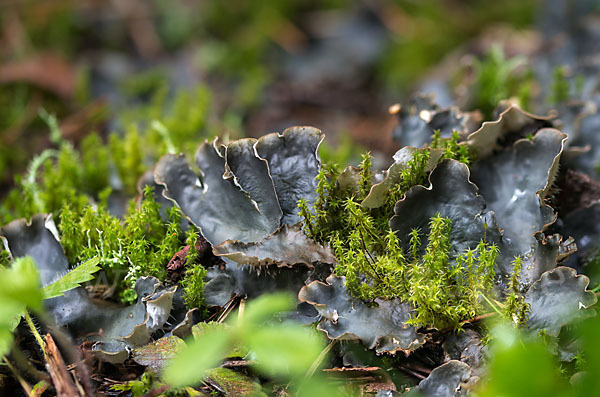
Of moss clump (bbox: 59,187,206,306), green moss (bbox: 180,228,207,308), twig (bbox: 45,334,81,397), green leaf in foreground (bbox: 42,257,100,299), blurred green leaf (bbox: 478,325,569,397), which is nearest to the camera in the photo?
blurred green leaf (bbox: 478,325,569,397)

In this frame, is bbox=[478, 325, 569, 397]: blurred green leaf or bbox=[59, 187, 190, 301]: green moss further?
bbox=[59, 187, 190, 301]: green moss

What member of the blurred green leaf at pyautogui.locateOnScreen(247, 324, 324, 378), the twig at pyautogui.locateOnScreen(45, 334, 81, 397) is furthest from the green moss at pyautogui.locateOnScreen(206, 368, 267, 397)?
the blurred green leaf at pyautogui.locateOnScreen(247, 324, 324, 378)

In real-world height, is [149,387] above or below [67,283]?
below

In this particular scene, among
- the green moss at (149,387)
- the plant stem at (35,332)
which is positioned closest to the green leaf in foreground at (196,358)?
the green moss at (149,387)

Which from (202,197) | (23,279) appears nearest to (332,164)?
(202,197)

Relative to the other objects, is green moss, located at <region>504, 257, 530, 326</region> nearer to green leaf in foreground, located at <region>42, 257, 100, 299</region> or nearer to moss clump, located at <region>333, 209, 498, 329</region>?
moss clump, located at <region>333, 209, 498, 329</region>

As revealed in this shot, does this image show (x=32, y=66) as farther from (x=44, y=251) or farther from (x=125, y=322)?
(x=125, y=322)

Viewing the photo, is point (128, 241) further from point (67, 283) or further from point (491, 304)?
point (491, 304)

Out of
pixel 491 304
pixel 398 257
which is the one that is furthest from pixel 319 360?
pixel 491 304
